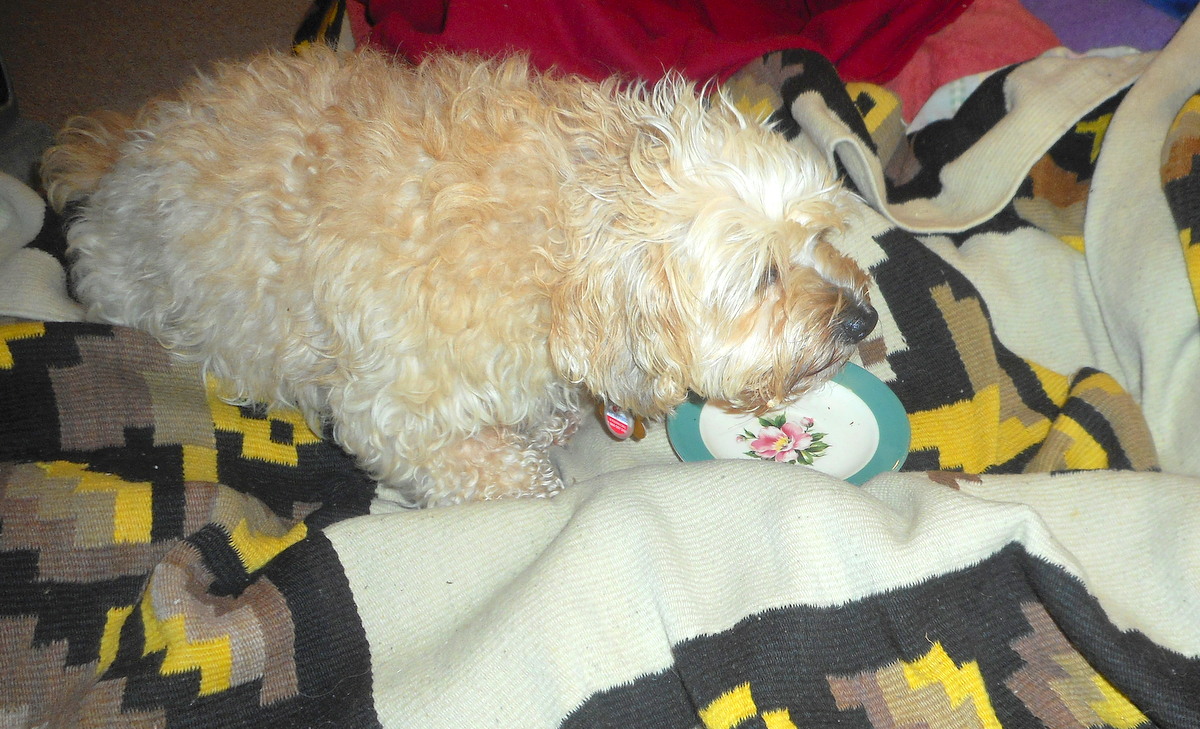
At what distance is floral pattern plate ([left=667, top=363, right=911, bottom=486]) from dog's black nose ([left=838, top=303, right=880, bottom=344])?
1.04ft

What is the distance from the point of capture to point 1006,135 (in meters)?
2.65

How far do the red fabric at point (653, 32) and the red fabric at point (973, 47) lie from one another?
2.6 inches

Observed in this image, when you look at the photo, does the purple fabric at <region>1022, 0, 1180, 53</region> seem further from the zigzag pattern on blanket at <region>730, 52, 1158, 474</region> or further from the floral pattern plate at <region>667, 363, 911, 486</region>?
the floral pattern plate at <region>667, 363, 911, 486</region>

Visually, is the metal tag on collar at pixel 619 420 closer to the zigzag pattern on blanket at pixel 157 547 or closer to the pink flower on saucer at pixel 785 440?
the pink flower on saucer at pixel 785 440

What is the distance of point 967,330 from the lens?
95.8 inches

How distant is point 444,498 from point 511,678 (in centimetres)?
73

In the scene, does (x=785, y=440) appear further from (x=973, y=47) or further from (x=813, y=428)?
(x=973, y=47)

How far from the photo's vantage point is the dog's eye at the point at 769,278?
6.17ft

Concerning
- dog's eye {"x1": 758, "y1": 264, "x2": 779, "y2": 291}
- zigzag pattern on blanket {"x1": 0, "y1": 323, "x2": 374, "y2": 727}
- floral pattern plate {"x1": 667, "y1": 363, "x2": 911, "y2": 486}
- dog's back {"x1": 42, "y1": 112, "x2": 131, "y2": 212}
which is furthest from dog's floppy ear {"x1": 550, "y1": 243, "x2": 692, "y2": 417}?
dog's back {"x1": 42, "y1": 112, "x2": 131, "y2": 212}

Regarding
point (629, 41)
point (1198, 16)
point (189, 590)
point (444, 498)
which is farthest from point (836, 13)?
point (189, 590)

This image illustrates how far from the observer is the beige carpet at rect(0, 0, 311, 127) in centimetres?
346

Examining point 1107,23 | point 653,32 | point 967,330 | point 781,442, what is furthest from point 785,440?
point 1107,23

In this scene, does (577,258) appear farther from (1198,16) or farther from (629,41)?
(1198,16)

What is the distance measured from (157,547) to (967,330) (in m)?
2.23
